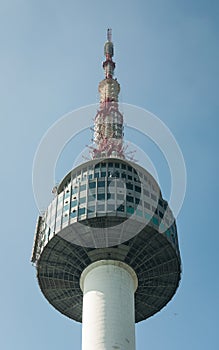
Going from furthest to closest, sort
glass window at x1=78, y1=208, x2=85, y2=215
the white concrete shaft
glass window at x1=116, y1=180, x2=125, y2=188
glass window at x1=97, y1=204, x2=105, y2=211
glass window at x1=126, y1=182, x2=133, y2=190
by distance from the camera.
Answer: glass window at x1=126, y1=182, x2=133, y2=190 < glass window at x1=116, y1=180, x2=125, y2=188 < glass window at x1=78, y1=208, x2=85, y2=215 < glass window at x1=97, y1=204, x2=105, y2=211 < the white concrete shaft

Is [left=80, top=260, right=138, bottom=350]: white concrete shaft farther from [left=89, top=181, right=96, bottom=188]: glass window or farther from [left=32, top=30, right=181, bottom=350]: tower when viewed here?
[left=89, top=181, right=96, bottom=188]: glass window

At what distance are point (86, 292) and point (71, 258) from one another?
491cm

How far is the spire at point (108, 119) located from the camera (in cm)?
7994

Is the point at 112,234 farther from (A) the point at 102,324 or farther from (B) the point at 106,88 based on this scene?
(B) the point at 106,88

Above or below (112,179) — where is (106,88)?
above

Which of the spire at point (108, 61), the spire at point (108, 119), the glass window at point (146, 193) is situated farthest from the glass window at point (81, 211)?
the spire at point (108, 61)

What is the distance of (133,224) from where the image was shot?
67625mm

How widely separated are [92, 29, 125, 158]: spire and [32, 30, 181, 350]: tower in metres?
2.71

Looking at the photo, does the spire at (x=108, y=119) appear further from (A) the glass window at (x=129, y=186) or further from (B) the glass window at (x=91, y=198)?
(B) the glass window at (x=91, y=198)

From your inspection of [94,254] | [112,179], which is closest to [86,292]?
[94,254]

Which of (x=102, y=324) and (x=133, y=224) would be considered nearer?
(x=102, y=324)

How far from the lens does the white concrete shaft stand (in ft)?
204

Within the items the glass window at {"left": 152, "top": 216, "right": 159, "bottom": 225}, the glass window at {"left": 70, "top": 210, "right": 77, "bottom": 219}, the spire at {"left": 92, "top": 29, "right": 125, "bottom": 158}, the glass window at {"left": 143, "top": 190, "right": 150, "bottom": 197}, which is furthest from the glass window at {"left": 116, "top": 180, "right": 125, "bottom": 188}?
the spire at {"left": 92, "top": 29, "right": 125, "bottom": 158}

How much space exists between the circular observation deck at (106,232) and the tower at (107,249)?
122mm
